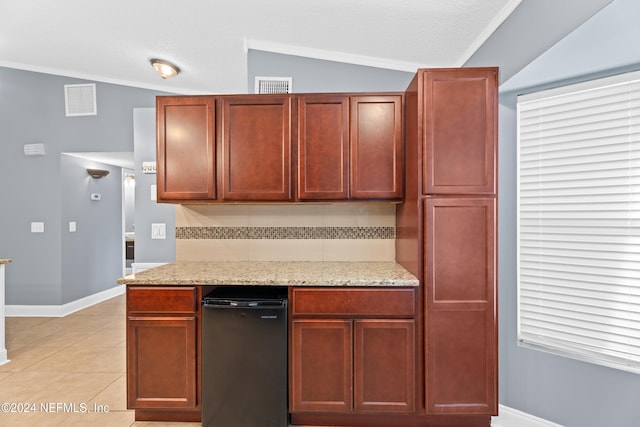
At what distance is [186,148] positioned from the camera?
7.70 feet

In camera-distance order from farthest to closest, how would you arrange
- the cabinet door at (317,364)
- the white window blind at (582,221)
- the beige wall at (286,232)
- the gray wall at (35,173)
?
the gray wall at (35,173) < the beige wall at (286,232) < the cabinet door at (317,364) < the white window blind at (582,221)

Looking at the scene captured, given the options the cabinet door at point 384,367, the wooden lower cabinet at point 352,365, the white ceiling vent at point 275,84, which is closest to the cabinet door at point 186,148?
the white ceiling vent at point 275,84

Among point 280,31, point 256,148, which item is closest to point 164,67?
point 280,31

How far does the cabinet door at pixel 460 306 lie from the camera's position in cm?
192

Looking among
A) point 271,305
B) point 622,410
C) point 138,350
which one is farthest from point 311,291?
point 622,410

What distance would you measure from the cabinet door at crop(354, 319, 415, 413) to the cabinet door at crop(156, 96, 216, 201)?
56.9 inches

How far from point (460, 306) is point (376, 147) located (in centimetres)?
116

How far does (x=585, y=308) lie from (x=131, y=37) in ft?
14.2

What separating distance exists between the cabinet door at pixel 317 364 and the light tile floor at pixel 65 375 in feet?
2.46

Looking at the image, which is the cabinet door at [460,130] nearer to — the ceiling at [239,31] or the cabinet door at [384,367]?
the ceiling at [239,31]

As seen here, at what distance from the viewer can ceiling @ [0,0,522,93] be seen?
2.31 meters

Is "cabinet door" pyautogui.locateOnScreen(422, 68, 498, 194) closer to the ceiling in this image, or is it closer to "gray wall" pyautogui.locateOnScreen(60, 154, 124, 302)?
the ceiling

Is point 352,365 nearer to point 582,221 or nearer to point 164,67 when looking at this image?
point 582,221

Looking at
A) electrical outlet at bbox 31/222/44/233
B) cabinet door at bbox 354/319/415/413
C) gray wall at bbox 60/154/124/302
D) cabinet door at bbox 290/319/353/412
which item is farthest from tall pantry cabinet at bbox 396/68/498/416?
electrical outlet at bbox 31/222/44/233
